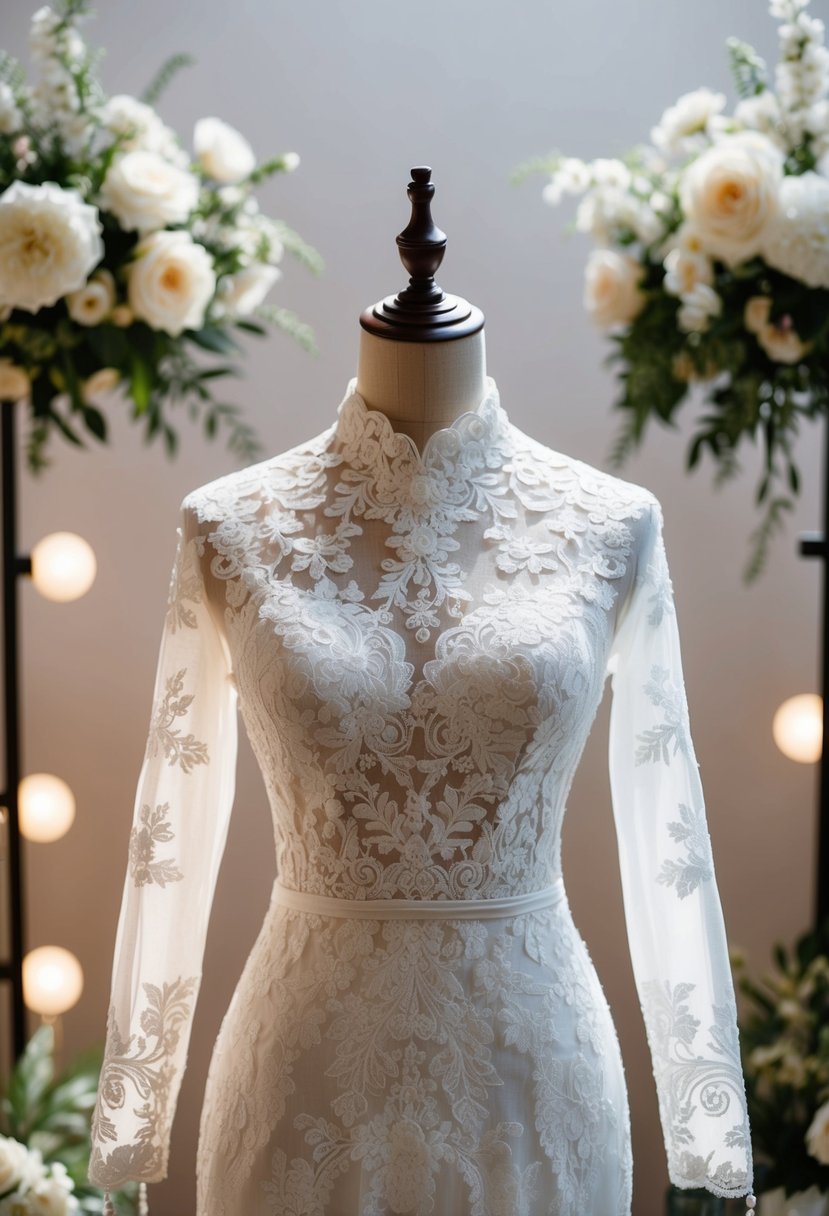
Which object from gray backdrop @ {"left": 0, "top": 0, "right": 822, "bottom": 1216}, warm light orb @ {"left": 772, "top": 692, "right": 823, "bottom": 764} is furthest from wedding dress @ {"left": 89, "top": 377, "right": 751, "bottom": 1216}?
gray backdrop @ {"left": 0, "top": 0, "right": 822, "bottom": 1216}

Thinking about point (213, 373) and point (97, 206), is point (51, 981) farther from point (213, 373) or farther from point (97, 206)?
point (97, 206)

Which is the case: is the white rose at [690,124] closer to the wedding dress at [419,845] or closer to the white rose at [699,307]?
the white rose at [699,307]

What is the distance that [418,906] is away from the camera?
4.67 ft

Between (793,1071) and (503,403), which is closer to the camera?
(793,1071)

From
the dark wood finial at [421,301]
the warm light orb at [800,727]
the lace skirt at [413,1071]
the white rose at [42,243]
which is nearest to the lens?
the lace skirt at [413,1071]

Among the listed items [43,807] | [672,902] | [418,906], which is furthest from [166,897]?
[43,807]

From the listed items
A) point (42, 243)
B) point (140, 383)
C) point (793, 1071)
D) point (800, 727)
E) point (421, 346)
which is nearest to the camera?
point (421, 346)

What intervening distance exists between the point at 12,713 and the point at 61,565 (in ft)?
0.93

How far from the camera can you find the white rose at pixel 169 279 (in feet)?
7.32

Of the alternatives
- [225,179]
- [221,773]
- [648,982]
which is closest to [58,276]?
[225,179]

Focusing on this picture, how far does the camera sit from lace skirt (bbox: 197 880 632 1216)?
1.39 metres

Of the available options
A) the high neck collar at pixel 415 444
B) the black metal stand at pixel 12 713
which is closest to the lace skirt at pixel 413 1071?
the high neck collar at pixel 415 444

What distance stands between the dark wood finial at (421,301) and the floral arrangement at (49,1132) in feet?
4.86

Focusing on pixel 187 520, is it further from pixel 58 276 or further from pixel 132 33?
pixel 132 33
